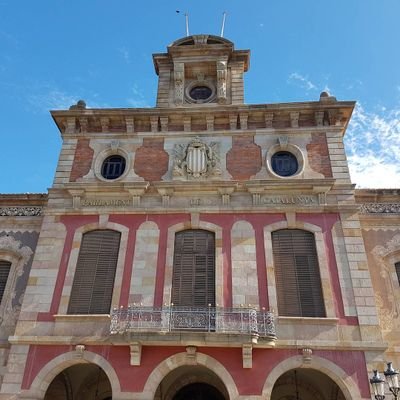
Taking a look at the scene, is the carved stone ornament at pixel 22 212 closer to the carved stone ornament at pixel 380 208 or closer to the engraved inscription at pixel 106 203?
the engraved inscription at pixel 106 203

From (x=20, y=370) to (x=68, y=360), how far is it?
155 cm

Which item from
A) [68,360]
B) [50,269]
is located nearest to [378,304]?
[68,360]

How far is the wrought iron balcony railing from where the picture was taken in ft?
40.4

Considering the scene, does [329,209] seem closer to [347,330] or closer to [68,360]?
[347,330]

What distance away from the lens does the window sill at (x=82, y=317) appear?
13.2 meters

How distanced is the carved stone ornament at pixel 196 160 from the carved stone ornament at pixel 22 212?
5905 millimetres

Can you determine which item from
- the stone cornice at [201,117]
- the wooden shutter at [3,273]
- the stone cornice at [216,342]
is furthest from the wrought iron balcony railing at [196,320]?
the stone cornice at [201,117]

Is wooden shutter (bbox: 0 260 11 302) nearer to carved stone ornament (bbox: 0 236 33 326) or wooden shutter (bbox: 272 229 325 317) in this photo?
carved stone ornament (bbox: 0 236 33 326)

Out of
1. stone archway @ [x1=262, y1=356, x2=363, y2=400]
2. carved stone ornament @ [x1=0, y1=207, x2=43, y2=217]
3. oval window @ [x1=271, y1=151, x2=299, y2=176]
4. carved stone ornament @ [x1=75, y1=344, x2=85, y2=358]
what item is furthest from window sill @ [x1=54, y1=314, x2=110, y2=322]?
oval window @ [x1=271, y1=151, x2=299, y2=176]

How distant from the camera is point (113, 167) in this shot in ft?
55.4

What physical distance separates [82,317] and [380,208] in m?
11.8

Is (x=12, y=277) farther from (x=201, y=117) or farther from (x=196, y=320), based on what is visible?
(x=201, y=117)

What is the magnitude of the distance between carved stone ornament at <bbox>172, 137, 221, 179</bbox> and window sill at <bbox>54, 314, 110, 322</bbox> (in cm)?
590

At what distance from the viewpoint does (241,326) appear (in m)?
12.4
